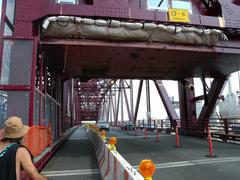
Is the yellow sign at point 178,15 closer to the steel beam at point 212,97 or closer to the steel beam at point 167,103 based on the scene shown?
the steel beam at point 212,97

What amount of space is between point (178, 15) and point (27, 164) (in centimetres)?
1017

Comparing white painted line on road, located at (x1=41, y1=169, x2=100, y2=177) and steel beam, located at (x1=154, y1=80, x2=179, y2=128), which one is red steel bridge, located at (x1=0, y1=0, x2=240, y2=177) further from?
steel beam, located at (x1=154, y1=80, x2=179, y2=128)

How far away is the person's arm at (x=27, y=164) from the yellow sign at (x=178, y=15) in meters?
9.70

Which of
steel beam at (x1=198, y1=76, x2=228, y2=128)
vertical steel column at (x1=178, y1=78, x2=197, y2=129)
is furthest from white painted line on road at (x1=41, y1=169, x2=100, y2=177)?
vertical steel column at (x1=178, y1=78, x2=197, y2=129)

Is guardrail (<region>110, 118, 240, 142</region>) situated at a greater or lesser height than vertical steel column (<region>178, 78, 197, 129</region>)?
lesser

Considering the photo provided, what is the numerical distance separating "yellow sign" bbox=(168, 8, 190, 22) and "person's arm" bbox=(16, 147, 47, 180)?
382 inches

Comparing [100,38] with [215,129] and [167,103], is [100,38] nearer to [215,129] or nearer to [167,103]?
[215,129]

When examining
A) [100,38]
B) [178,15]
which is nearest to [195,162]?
[100,38]

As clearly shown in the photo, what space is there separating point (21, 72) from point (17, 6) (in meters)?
2.80

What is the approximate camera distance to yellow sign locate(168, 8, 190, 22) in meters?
11.0

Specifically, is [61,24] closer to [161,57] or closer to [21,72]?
[21,72]

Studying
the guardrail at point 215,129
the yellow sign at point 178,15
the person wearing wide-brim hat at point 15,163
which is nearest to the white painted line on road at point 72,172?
the person wearing wide-brim hat at point 15,163

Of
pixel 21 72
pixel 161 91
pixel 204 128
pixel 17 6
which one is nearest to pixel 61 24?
pixel 17 6

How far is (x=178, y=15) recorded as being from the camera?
437 inches
